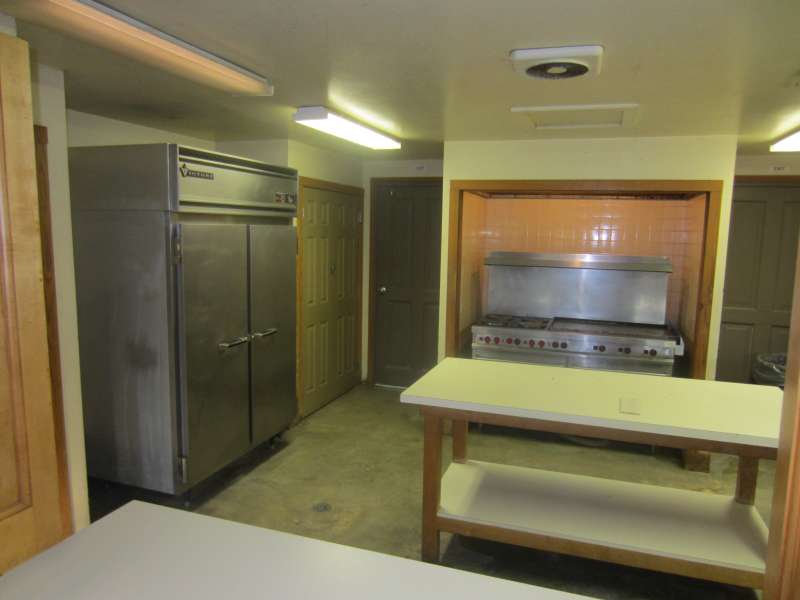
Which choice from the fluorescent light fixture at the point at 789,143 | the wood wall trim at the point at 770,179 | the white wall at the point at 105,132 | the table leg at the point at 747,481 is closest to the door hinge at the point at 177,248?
the white wall at the point at 105,132

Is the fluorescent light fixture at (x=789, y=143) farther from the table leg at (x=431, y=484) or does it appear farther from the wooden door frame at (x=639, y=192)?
the table leg at (x=431, y=484)

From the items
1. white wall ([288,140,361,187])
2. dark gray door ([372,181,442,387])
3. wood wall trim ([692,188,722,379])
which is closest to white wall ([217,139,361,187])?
white wall ([288,140,361,187])

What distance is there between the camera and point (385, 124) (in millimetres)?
3574

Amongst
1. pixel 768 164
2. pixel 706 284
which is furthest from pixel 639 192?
pixel 768 164

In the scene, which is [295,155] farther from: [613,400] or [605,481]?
[605,481]

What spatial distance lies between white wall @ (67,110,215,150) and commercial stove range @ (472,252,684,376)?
2.80 metres

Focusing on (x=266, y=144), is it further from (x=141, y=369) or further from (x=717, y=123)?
(x=717, y=123)

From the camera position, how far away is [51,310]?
2578mm

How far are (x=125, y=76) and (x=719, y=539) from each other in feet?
11.1

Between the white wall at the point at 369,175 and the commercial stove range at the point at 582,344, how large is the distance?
4.93 feet

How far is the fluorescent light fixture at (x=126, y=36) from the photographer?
1650 millimetres

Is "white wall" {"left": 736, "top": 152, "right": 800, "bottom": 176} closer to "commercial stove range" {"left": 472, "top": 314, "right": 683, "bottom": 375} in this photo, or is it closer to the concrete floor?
"commercial stove range" {"left": 472, "top": 314, "right": 683, "bottom": 375}

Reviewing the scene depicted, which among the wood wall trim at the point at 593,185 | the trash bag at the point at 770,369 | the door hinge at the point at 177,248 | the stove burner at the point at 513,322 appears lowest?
the trash bag at the point at 770,369

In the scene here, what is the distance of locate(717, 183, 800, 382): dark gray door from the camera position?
488cm
